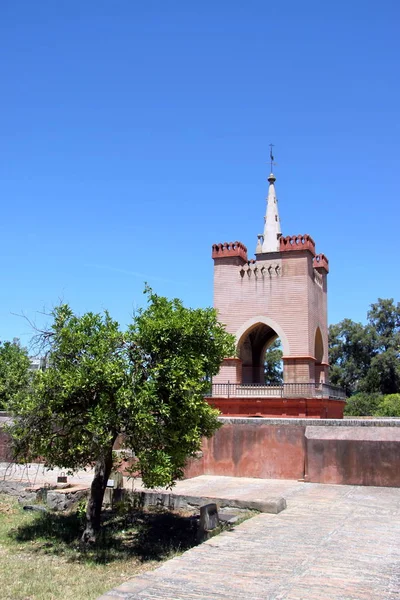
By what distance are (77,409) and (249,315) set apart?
1425cm

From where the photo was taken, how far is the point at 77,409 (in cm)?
833

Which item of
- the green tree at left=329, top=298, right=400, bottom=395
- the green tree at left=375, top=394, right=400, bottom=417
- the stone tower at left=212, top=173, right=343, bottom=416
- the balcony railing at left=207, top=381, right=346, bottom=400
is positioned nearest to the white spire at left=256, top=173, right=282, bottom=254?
the stone tower at left=212, top=173, right=343, bottom=416

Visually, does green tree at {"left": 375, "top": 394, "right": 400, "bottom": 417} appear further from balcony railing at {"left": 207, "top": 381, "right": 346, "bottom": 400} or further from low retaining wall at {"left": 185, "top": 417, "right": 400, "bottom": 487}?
low retaining wall at {"left": 185, "top": 417, "right": 400, "bottom": 487}

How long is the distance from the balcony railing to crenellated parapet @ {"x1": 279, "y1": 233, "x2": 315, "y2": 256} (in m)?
5.11

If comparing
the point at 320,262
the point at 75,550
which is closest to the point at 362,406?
the point at 320,262

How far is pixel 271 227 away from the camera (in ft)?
81.2

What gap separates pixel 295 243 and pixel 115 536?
15.0 m

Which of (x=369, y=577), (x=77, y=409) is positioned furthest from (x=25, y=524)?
(x=369, y=577)

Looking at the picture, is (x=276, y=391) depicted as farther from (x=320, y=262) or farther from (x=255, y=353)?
(x=320, y=262)

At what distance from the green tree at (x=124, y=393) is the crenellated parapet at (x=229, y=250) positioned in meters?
14.2

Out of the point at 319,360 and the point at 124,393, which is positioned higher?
the point at 319,360

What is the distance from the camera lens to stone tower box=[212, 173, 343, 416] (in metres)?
20.9

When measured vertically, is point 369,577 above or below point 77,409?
below

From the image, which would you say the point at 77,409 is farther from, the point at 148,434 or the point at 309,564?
the point at 309,564
